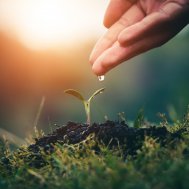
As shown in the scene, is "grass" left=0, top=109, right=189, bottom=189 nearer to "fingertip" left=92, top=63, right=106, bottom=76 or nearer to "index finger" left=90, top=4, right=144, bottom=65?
"fingertip" left=92, top=63, right=106, bottom=76

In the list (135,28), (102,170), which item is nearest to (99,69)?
(135,28)

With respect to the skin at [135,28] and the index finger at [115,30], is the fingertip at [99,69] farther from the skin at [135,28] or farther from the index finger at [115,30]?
the index finger at [115,30]

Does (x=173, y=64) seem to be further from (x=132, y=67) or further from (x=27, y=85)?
(x=27, y=85)

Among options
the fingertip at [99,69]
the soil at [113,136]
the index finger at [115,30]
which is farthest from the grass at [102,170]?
the index finger at [115,30]

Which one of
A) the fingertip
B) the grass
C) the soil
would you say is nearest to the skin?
the fingertip

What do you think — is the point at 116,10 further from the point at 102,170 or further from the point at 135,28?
the point at 102,170
